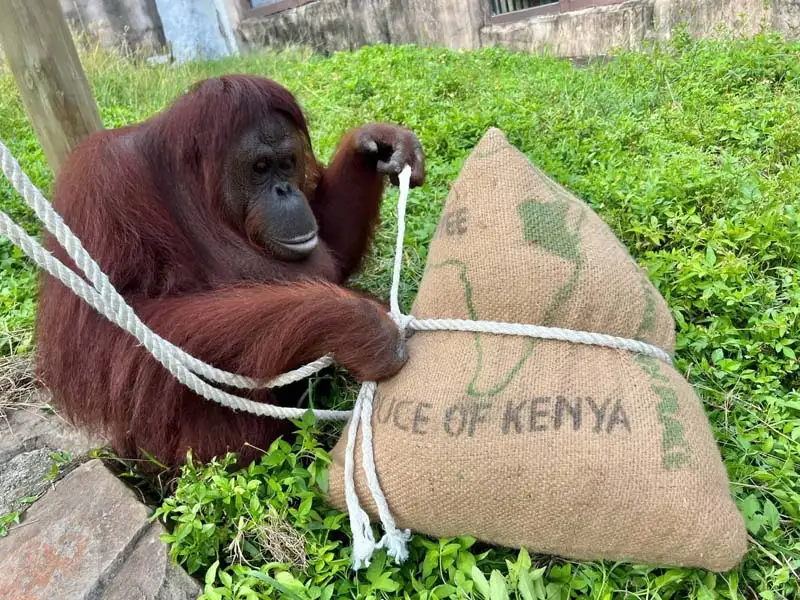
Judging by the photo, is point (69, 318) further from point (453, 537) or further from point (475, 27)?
point (475, 27)

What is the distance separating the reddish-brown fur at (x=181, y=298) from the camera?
1.53 metres

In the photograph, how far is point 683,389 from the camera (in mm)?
1410

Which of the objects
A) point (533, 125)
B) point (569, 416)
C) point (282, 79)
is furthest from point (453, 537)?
point (282, 79)

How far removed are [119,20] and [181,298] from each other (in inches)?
382

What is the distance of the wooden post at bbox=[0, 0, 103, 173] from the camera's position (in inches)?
84.7

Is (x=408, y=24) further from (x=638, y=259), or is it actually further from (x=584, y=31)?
(x=638, y=259)

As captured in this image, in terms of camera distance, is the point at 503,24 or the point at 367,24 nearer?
the point at 503,24

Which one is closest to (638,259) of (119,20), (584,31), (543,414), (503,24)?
(543,414)

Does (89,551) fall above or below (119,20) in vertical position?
below

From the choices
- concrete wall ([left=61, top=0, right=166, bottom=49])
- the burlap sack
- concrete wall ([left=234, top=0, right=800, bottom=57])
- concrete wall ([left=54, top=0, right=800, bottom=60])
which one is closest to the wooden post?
the burlap sack

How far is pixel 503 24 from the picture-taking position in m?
6.69

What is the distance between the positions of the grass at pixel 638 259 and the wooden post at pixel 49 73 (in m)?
0.76

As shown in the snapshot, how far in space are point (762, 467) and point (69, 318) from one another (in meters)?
1.69

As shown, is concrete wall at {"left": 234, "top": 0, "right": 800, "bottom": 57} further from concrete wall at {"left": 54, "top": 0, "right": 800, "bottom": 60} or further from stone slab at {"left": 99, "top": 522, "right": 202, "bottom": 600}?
stone slab at {"left": 99, "top": 522, "right": 202, "bottom": 600}
